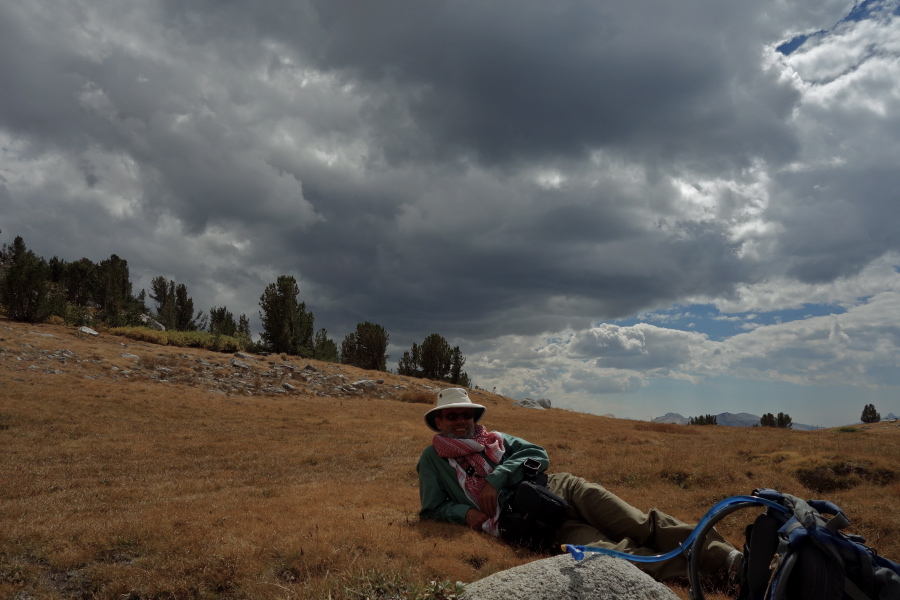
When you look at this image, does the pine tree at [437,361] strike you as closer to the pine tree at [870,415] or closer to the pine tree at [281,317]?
the pine tree at [281,317]

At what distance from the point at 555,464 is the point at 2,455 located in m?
13.7

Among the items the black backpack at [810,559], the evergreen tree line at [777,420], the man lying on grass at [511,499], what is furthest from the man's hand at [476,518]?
the evergreen tree line at [777,420]

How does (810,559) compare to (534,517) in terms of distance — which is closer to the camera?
(810,559)

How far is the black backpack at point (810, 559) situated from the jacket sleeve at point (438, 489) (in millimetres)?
3908

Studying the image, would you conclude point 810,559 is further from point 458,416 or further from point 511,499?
point 458,416

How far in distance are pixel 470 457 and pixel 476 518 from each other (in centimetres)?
70

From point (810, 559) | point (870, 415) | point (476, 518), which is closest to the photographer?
point (810, 559)

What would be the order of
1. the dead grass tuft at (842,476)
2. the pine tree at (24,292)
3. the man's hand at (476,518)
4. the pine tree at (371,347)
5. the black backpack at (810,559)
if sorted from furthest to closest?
1. the pine tree at (371,347)
2. the pine tree at (24,292)
3. the dead grass tuft at (842,476)
4. the man's hand at (476,518)
5. the black backpack at (810,559)

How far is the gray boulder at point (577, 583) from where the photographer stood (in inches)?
136

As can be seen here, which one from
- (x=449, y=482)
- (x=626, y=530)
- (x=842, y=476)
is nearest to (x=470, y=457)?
(x=449, y=482)

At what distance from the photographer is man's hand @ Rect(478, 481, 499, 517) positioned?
582cm

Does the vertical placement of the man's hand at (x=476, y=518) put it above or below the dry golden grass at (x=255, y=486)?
above

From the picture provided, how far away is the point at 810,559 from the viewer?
8.13 feet

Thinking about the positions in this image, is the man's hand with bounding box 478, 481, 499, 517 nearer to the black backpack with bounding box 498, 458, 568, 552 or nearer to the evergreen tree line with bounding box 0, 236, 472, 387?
the black backpack with bounding box 498, 458, 568, 552
